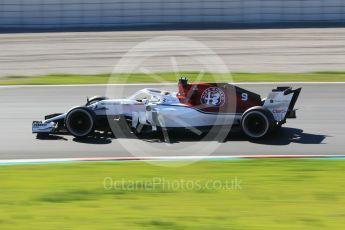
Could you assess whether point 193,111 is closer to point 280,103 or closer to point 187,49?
point 280,103

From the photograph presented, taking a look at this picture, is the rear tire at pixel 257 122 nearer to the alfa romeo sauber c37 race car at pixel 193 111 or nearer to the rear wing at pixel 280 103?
the alfa romeo sauber c37 race car at pixel 193 111

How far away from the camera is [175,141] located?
38.6 feet

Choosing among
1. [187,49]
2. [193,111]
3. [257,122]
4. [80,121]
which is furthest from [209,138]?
[187,49]

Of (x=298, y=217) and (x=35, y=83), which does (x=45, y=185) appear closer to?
(x=298, y=217)

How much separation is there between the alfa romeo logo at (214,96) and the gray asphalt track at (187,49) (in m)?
7.92

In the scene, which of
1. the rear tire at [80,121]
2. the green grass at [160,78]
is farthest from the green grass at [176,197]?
the green grass at [160,78]

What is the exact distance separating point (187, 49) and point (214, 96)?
11.4 metres

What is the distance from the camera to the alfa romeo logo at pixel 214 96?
11711 millimetres

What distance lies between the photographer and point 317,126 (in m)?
12.9

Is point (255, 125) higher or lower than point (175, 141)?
higher

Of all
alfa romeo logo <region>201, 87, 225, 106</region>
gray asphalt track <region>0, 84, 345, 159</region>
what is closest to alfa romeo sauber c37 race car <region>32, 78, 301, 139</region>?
alfa romeo logo <region>201, 87, 225, 106</region>

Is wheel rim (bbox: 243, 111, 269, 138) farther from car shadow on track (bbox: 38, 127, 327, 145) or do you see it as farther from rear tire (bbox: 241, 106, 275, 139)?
car shadow on track (bbox: 38, 127, 327, 145)

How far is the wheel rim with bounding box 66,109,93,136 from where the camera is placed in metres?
11.8

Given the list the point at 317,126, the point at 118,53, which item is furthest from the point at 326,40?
the point at 317,126
